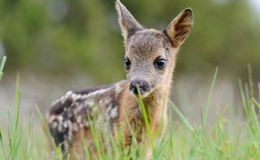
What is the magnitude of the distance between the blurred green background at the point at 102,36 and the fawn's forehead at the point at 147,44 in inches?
1178

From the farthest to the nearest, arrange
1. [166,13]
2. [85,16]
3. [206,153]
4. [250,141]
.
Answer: [166,13]
[85,16]
[250,141]
[206,153]

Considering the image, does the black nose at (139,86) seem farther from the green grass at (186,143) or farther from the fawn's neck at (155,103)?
the green grass at (186,143)

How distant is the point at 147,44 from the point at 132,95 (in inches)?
24.3

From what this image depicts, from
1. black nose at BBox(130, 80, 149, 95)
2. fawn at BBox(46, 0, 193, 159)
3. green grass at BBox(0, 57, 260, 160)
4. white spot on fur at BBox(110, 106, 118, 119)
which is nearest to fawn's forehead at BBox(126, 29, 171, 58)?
fawn at BBox(46, 0, 193, 159)

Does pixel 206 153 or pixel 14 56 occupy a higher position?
pixel 14 56

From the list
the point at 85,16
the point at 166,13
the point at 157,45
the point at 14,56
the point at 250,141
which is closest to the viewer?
the point at 250,141

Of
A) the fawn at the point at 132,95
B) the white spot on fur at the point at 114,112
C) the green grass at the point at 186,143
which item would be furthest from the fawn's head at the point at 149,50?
the green grass at the point at 186,143

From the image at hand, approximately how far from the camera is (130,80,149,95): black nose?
25.1 ft

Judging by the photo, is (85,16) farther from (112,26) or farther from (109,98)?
(109,98)

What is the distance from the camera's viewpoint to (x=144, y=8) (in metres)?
48.8

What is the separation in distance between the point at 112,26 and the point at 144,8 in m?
2.55

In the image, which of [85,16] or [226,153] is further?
[85,16]

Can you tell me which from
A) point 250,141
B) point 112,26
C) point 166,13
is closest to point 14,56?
point 112,26

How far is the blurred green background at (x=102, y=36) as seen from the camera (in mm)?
42844
